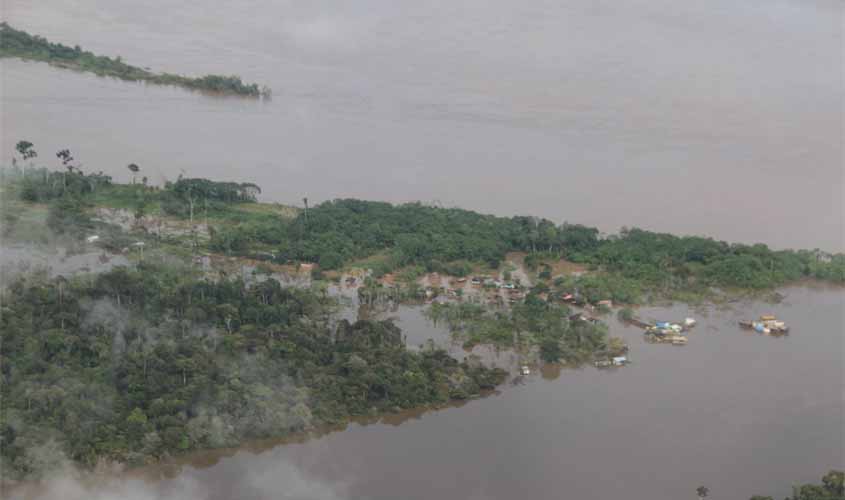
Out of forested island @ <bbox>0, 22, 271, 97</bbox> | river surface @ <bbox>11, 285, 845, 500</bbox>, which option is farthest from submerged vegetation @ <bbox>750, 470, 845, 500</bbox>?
forested island @ <bbox>0, 22, 271, 97</bbox>

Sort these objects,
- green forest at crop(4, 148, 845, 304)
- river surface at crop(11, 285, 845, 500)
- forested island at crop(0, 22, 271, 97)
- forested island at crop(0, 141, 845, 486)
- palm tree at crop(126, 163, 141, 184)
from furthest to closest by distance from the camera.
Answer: forested island at crop(0, 22, 271, 97), palm tree at crop(126, 163, 141, 184), green forest at crop(4, 148, 845, 304), forested island at crop(0, 141, 845, 486), river surface at crop(11, 285, 845, 500)

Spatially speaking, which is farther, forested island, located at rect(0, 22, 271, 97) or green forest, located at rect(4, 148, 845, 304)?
forested island, located at rect(0, 22, 271, 97)

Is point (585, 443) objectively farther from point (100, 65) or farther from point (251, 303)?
point (100, 65)

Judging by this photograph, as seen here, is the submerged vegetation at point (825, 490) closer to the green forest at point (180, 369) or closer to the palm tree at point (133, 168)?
the green forest at point (180, 369)

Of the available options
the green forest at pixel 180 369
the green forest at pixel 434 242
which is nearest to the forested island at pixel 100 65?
the green forest at pixel 434 242

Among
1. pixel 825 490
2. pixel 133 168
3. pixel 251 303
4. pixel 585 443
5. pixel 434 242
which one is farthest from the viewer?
pixel 133 168

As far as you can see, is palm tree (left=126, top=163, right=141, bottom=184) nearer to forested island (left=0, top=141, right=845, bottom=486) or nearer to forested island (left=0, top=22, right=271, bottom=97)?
forested island (left=0, top=141, right=845, bottom=486)

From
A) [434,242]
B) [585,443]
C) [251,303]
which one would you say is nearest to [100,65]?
[434,242]
